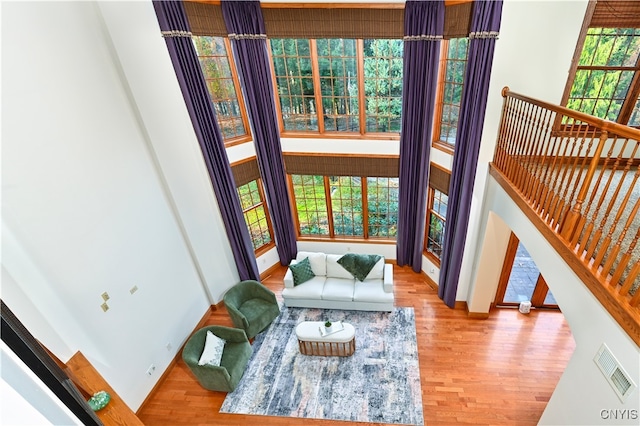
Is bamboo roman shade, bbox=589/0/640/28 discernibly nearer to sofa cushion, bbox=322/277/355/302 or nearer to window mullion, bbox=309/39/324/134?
window mullion, bbox=309/39/324/134

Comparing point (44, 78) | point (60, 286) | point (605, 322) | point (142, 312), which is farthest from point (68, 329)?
point (605, 322)

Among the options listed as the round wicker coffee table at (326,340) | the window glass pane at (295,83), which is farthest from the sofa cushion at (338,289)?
the window glass pane at (295,83)

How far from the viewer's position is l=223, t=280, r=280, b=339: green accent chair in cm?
463

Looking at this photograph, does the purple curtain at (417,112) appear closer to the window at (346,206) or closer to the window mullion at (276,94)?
the window at (346,206)

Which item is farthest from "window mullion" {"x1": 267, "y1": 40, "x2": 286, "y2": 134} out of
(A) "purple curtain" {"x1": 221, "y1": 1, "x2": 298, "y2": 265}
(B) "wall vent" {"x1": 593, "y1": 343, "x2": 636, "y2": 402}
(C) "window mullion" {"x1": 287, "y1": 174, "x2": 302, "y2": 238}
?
(B) "wall vent" {"x1": 593, "y1": 343, "x2": 636, "y2": 402}

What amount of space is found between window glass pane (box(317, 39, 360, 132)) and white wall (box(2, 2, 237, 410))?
85.0 inches

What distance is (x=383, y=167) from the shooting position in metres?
5.12

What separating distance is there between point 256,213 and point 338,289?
2091 millimetres

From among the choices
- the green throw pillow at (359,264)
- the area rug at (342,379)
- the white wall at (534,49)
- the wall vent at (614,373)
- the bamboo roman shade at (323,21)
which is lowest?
the area rug at (342,379)

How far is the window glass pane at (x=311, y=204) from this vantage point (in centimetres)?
558

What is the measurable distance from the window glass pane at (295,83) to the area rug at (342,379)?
11.4ft

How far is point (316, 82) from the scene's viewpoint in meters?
4.74

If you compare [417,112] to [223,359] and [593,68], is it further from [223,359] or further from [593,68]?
[223,359]

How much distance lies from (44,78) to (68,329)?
7.97 ft
